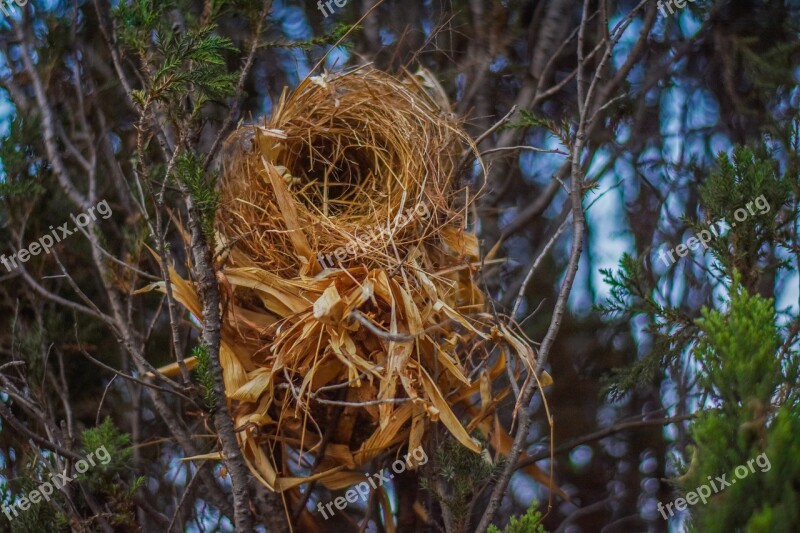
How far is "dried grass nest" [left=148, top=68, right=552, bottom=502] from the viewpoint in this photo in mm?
1608

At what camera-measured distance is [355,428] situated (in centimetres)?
174

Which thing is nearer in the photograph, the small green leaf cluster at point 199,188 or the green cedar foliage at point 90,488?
the small green leaf cluster at point 199,188

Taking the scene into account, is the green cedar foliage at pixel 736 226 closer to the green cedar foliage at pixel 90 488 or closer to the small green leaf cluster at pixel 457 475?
the small green leaf cluster at pixel 457 475

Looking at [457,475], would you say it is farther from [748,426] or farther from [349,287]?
[748,426]

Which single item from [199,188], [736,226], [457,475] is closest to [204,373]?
[199,188]

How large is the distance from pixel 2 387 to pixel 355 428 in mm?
687

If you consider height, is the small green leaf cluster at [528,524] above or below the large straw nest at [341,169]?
below

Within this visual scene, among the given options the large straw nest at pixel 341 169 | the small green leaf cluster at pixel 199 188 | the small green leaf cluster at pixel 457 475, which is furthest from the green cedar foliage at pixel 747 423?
the small green leaf cluster at pixel 199 188

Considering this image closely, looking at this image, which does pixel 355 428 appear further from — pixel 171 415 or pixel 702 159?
pixel 702 159

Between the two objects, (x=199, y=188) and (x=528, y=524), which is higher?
(x=199, y=188)

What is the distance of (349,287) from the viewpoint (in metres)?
1.68

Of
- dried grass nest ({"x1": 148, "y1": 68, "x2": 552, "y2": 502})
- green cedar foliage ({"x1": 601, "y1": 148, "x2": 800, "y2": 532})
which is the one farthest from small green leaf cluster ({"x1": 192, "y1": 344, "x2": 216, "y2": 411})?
green cedar foliage ({"x1": 601, "y1": 148, "x2": 800, "y2": 532})

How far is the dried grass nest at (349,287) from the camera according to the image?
161 cm

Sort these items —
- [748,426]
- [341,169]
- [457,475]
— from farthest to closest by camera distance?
1. [341,169]
2. [457,475]
3. [748,426]
